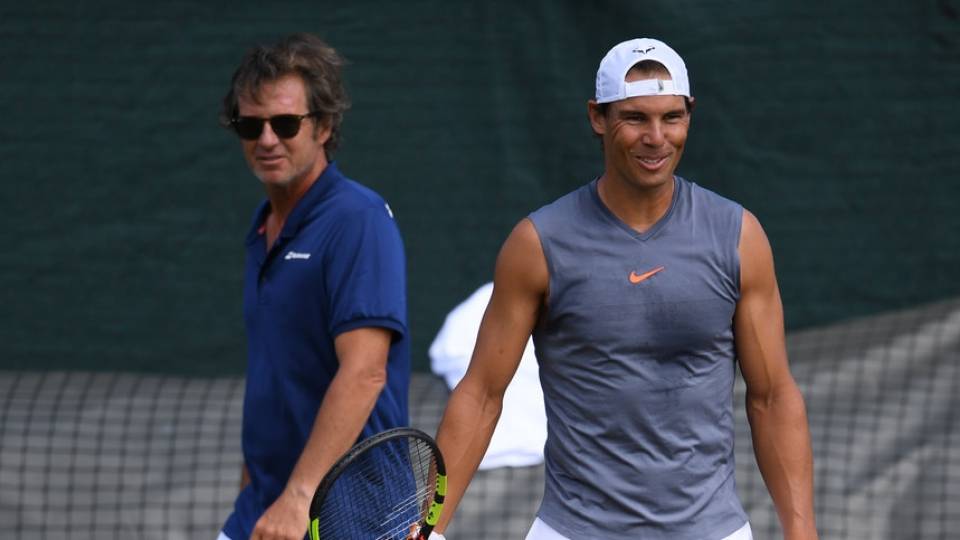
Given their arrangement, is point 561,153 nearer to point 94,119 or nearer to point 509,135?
point 509,135

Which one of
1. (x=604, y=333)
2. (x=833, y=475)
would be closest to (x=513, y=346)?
(x=604, y=333)

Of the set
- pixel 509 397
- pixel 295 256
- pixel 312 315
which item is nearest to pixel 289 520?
pixel 312 315

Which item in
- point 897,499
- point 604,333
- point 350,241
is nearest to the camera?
Answer: point 604,333

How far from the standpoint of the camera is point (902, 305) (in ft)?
19.6

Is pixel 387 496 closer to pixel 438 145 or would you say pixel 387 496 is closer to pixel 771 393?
pixel 771 393

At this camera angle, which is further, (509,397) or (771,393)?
(509,397)

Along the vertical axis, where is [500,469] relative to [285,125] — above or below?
below

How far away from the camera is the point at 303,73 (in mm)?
3795

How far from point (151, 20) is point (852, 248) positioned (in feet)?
9.05

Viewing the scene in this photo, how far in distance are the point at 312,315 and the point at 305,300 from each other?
37 mm

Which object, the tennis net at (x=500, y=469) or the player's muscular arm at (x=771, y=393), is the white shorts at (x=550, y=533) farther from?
the tennis net at (x=500, y=469)

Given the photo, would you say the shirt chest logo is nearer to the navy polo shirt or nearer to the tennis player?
the navy polo shirt

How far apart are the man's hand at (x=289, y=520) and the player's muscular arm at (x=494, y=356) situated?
316 mm

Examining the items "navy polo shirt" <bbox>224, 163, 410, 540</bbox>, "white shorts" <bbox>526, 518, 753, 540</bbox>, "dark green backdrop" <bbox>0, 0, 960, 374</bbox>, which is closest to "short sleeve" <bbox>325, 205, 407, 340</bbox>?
"navy polo shirt" <bbox>224, 163, 410, 540</bbox>
